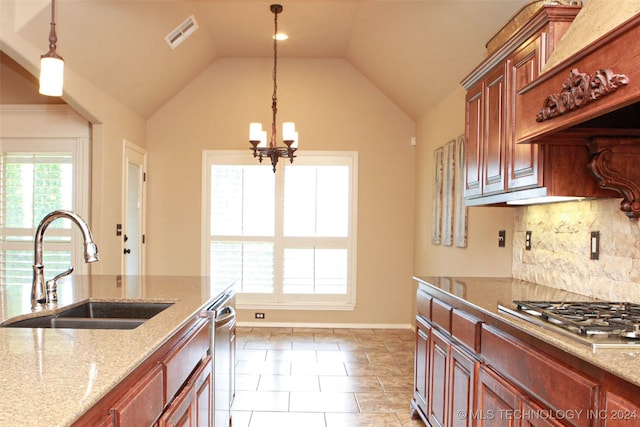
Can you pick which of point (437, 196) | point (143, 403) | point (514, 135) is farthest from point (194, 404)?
point (437, 196)

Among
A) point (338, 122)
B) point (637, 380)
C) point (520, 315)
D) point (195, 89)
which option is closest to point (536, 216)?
point (520, 315)

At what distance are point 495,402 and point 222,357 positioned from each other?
1.40m

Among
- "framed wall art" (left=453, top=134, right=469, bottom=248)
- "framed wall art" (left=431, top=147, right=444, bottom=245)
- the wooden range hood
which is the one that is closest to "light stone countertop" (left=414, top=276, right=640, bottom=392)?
the wooden range hood

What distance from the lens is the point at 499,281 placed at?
3002 mm

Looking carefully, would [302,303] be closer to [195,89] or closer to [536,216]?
[195,89]

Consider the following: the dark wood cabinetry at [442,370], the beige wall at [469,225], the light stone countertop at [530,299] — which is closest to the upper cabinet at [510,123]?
the light stone countertop at [530,299]

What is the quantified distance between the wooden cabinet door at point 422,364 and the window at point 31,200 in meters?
3.47

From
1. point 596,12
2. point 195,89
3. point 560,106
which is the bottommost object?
point 560,106

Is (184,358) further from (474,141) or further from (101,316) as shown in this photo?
(474,141)

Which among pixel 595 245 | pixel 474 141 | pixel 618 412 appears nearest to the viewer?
pixel 618 412

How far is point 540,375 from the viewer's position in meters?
1.54

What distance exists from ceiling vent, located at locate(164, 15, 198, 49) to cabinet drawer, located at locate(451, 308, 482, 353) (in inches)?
142

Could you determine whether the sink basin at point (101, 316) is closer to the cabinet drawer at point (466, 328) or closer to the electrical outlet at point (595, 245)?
the cabinet drawer at point (466, 328)

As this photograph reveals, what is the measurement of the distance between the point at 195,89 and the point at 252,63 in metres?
0.79
